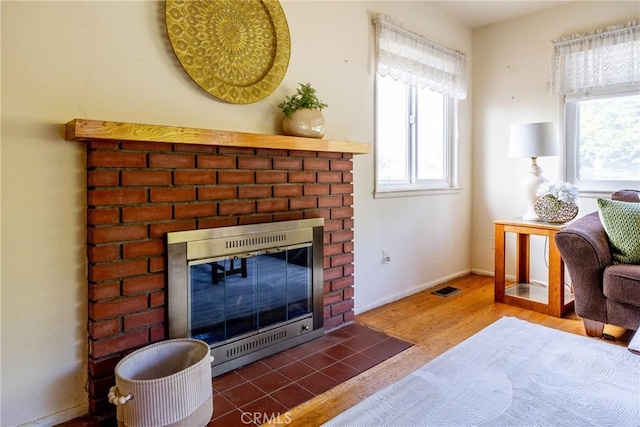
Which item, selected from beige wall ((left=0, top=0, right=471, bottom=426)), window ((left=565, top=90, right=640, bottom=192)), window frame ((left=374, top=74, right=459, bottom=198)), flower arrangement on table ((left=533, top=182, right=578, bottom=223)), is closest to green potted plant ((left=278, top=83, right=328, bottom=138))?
beige wall ((left=0, top=0, right=471, bottom=426))

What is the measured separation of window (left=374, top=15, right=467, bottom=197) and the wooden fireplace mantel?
0.88m

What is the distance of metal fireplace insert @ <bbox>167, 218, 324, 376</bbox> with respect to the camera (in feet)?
6.10

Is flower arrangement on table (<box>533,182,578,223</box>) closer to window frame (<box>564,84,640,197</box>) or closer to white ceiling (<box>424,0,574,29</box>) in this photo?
window frame (<box>564,84,640,197</box>)

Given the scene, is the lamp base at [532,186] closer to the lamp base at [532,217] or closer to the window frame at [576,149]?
the lamp base at [532,217]

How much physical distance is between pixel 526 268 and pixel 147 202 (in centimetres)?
316

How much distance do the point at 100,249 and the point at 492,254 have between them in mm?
3463

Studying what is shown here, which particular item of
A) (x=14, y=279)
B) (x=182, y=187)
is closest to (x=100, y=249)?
(x=14, y=279)

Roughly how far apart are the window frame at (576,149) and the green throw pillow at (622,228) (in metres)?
0.84

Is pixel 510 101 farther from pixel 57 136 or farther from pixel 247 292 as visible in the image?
pixel 57 136

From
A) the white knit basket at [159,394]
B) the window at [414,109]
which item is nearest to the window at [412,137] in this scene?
the window at [414,109]

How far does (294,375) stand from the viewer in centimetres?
195

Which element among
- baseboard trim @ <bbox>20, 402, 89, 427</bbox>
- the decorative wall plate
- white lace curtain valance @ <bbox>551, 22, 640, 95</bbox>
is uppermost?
white lace curtain valance @ <bbox>551, 22, 640, 95</bbox>

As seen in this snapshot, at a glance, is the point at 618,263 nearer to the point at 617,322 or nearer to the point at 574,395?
the point at 617,322

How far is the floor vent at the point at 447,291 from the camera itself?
10.9ft
